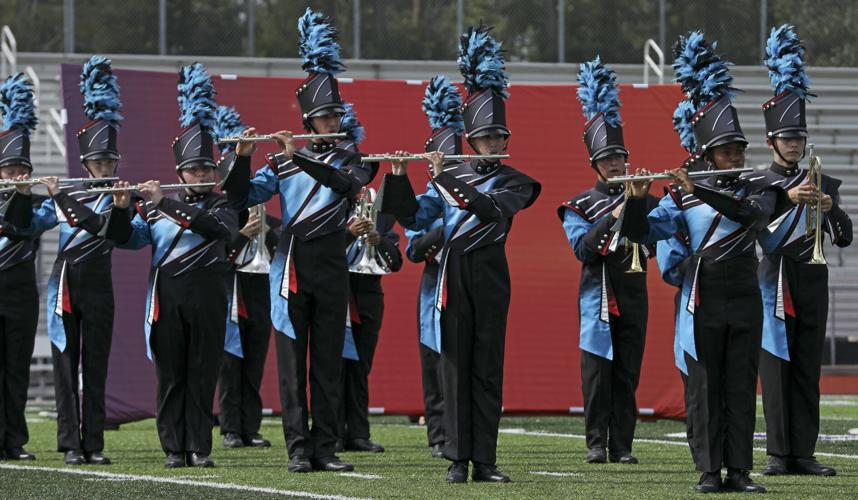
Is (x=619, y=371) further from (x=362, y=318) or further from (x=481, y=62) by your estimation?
(x=481, y=62)

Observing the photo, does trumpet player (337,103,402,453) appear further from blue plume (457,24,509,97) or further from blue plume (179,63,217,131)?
blue plume (457,24,509,97)

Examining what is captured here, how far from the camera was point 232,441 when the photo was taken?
11.7 meters

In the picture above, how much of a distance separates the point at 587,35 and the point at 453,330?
11754 millimetres

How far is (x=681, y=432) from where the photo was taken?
1257 centimetres

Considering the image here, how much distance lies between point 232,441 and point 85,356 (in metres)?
1.85

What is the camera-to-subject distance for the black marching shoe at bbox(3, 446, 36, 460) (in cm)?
1048

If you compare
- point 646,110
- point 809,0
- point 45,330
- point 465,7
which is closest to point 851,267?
point 809,0

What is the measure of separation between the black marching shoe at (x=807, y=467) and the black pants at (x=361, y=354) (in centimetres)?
338

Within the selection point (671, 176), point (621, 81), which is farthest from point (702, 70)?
point (621, 81)

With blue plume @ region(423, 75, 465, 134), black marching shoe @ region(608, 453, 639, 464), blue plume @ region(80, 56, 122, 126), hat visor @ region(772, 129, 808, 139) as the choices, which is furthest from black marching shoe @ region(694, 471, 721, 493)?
blue plume @ region(80, 56, 122, 126)

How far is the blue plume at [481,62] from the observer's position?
8711 millimetres

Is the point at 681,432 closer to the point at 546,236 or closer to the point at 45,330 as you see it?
the point at 546,236

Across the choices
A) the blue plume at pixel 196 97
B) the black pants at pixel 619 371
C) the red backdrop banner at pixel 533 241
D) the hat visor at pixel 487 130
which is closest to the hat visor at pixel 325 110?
the hat visor at pixel 487 130

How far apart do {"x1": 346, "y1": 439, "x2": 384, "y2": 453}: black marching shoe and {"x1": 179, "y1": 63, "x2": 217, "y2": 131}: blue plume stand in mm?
2570
